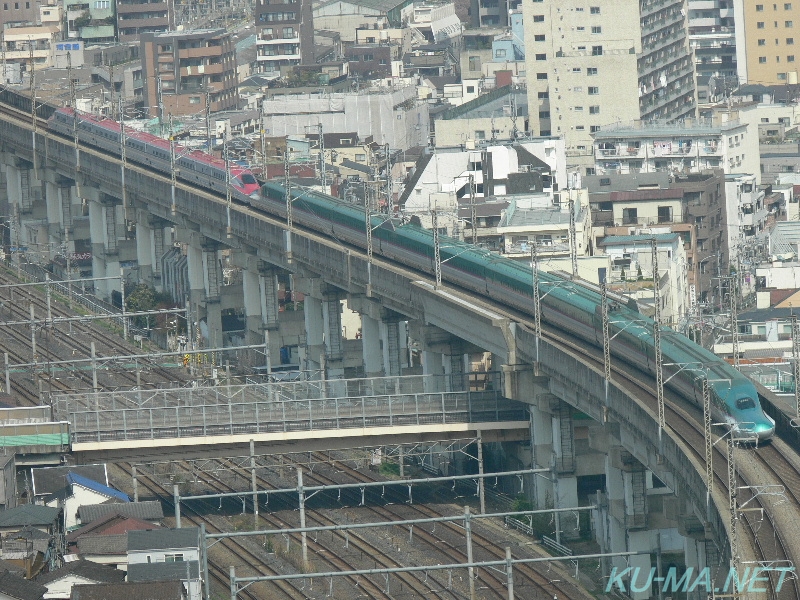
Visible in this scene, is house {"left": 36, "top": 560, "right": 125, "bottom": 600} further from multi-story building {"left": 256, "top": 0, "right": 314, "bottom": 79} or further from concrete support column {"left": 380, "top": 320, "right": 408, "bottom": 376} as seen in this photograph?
multi-story building {"left": 256, "top": 0, "right": 314, "bottom": 79}

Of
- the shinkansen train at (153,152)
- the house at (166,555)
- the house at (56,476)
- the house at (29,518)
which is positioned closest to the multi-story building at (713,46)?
the shinkansen train at (153,152)

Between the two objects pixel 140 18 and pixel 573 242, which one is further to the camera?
pixel 140 18

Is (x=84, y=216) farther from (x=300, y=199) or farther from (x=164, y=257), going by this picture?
(x=300, y=199)

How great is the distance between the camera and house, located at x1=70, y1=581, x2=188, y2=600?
43438 mm

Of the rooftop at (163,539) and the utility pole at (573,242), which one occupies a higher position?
the utility pole at (573,242)

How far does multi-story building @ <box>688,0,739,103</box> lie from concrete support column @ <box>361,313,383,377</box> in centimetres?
6678

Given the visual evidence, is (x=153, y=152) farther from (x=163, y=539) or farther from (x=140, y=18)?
(x=140, y=18)

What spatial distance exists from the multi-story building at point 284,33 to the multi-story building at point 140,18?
7611 mm

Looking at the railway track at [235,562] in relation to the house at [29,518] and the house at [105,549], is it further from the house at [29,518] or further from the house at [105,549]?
the house at [29,518]

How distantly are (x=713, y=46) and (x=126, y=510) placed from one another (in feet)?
324

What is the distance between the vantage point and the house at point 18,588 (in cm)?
4409

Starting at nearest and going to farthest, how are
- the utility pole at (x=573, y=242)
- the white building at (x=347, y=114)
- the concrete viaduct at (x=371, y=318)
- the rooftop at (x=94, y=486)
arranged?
1. the concrete viaduct at (x=371, y=318)
2. the rooftop at (x=94, y=486)
3. the utility pole at (x=573, y=242)
4. the white building at (x=347, y=114)

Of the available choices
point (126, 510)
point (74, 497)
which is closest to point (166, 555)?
point (126, 510)

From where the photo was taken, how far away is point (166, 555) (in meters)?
46.9
